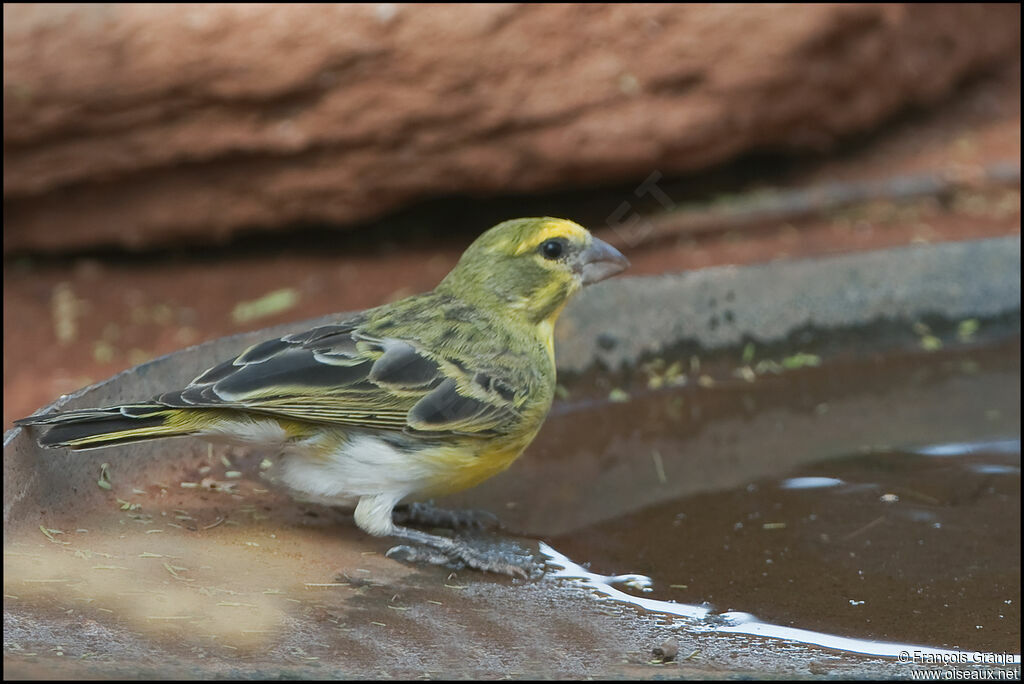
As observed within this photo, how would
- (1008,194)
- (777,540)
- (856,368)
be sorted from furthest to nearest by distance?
1. (1008,194)
2. (856,368)
3. (777,540)

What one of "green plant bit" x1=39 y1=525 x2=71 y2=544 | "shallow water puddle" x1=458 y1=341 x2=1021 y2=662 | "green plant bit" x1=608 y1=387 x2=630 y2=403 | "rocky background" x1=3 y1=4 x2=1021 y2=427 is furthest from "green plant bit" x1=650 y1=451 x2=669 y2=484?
"rocky background" x1=3 y1=4 x2=1021 y2=427

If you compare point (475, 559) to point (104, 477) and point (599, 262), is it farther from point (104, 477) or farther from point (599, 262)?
point (599, 262)

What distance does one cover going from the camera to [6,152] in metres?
6.68

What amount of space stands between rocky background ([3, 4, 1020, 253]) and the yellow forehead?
2.75 meters

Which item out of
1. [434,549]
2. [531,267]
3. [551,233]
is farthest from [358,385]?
[551,233]

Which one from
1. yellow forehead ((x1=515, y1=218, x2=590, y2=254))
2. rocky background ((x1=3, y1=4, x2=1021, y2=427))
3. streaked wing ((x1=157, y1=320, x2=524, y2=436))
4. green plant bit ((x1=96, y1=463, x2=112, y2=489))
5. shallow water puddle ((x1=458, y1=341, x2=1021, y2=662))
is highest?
rocky background ((x1=3, y1=4, x2=1021, y2=427))

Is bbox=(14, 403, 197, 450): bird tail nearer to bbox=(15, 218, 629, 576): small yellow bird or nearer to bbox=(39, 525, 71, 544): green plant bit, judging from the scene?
bbox=(15, 218, 629, 576): small yellow bird

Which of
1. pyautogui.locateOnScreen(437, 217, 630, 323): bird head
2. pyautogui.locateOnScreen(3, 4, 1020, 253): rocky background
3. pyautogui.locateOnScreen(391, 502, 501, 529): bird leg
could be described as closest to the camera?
pyautogui.locateOnScreen(391, 502, 501, 529): bird leg

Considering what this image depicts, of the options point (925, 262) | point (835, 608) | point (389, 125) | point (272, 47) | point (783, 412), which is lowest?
point (835, 608)

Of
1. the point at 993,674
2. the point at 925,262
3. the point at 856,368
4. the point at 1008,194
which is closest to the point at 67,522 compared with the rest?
the point at 993,674

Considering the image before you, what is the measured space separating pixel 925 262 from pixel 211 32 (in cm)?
373

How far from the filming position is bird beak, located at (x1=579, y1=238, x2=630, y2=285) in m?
4.01

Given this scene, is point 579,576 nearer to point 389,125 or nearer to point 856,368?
point 856,368

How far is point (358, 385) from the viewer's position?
342 centimetres
